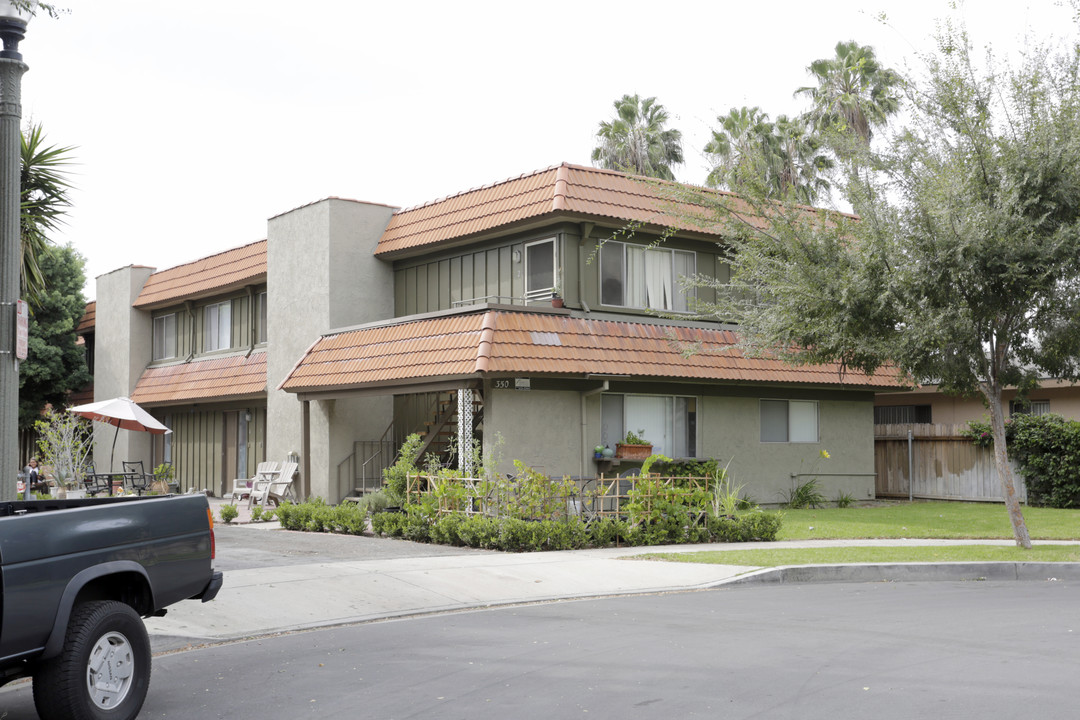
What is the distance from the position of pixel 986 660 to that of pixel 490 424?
12.9 metres

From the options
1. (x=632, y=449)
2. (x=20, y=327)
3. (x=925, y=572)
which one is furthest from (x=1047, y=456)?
(x=20, y=327)

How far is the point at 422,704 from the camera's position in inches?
275

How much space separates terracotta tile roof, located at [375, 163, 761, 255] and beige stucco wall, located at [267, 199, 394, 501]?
150 centimetres

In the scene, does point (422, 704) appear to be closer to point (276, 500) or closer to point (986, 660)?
point (986, 660)

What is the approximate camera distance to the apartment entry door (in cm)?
2938

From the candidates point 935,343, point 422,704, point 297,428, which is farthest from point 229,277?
point 422,704

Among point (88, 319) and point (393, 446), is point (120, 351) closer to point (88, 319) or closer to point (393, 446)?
point (88, 319)

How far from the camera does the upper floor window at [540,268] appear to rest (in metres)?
22.3

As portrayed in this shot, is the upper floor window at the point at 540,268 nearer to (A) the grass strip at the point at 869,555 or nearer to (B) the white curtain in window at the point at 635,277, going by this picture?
(B) the white curtain in window at the point at 635,277

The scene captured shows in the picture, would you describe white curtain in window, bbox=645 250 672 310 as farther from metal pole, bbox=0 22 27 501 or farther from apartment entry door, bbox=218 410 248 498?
metal pole, bbox=0 22 27 501

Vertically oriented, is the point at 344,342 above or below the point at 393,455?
above

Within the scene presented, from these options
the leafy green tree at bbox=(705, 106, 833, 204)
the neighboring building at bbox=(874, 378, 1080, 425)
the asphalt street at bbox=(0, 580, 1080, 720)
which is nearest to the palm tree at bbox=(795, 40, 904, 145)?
the leafy green tree at bbox=(705, 106, 833, 204)

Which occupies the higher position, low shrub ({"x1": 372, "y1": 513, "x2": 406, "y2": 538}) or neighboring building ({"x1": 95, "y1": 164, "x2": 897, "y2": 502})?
neighboring building ({"x1": 95, "y1": 164, "x2": 897, "y2": 502})

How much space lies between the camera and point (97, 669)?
644 cm
